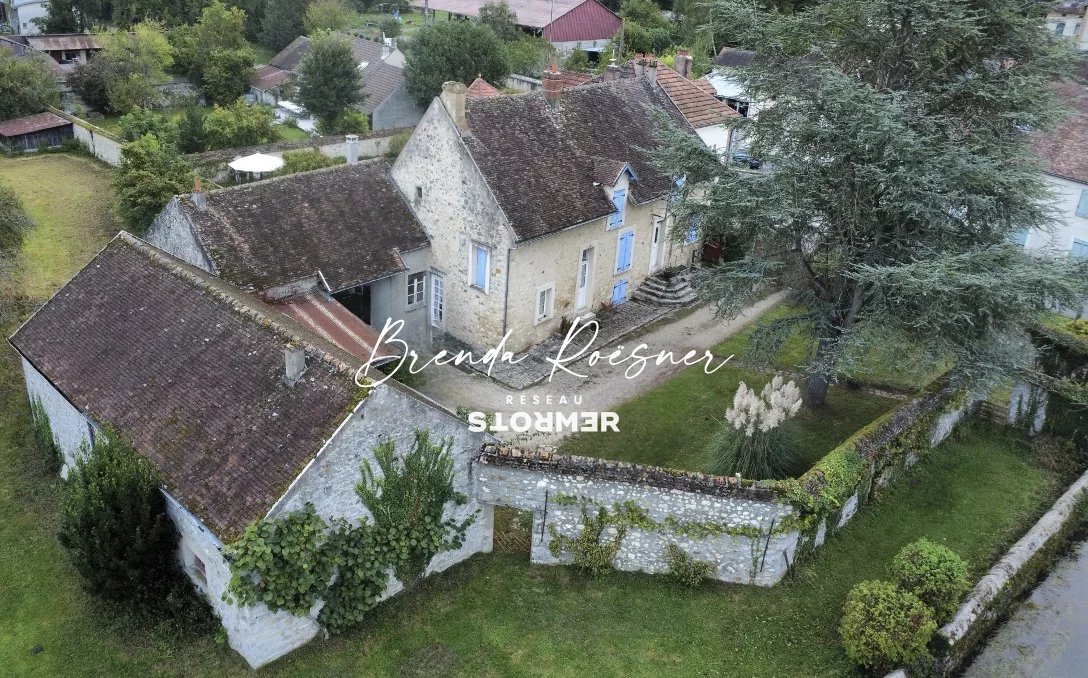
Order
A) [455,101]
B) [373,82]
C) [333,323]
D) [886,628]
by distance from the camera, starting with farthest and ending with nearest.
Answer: [373,82]
[455,101]
[333,323]
[886,628]

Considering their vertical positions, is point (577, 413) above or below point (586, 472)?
below

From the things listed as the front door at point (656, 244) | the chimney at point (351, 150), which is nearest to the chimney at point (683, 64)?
the front door at point (656, 244)

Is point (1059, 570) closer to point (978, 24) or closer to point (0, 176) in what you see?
point (978, 24)

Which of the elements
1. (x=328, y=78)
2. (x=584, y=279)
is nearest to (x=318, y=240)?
(x=584, y=279)

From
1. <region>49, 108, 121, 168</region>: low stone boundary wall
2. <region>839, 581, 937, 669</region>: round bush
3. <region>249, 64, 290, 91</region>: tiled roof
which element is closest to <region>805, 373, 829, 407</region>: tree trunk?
<region>839, 581, 937, 669</region>: round bush

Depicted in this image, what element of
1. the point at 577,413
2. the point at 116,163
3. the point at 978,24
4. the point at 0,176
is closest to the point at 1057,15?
the point at 978,24

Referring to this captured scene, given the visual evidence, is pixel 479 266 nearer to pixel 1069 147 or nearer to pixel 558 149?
pixel 558 149

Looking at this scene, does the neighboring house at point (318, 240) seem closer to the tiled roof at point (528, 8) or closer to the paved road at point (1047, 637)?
the paved road at point (1047, 637)
